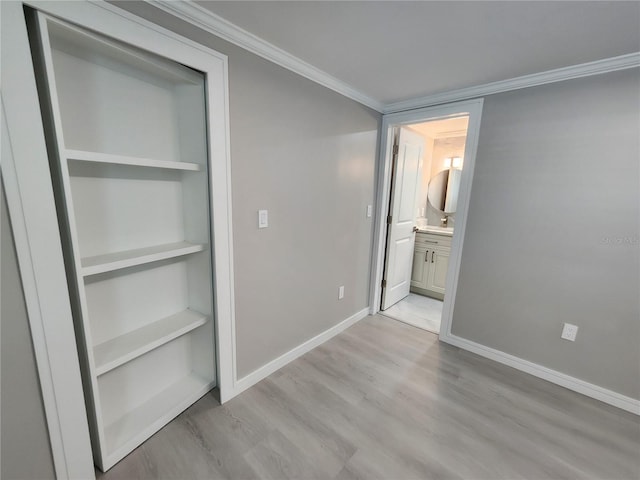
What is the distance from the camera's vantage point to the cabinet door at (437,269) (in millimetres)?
3396

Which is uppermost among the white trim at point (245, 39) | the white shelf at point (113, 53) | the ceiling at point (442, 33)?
the ceiling at point (442, 33)

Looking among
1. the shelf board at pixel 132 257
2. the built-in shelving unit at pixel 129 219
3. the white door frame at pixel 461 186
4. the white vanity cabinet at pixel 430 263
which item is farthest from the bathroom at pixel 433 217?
the shelf board at pixel 132 257

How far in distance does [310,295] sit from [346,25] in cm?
181

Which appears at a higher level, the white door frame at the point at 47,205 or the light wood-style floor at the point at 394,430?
the white door frame at the point at 47,205

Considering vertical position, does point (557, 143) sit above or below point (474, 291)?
above

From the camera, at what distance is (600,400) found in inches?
74.2

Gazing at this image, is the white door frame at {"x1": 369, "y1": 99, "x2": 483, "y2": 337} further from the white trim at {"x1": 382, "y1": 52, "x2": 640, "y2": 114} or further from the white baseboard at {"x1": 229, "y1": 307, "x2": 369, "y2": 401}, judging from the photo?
the white baseboard at {"x1": 229, "y1": 307, "x2": 369, "y2": 401}

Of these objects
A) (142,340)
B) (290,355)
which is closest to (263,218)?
(142,340)

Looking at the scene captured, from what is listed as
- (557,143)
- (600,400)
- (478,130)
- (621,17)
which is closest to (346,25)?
(621,17)

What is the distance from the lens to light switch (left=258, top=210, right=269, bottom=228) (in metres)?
1.74

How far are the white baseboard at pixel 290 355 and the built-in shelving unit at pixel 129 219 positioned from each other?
219 millimetres

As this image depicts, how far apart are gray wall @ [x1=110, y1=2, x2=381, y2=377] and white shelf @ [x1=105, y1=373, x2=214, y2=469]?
32 cm

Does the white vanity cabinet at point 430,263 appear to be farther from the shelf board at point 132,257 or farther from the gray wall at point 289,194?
the shelf board at point 132,257

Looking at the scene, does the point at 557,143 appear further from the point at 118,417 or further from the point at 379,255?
the point at 118,417
